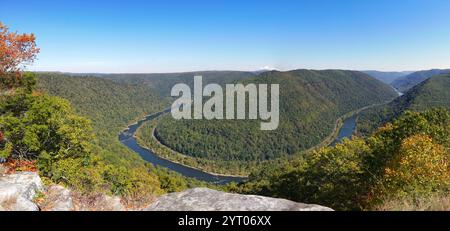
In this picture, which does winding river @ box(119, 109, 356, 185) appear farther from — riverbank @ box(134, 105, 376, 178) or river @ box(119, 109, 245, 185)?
riverbank @ box(134, 105, 376, 178)

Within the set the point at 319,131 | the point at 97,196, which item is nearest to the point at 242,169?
the point at 319,131

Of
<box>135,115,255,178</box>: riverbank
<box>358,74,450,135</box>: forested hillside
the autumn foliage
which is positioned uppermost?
the autumn foliage

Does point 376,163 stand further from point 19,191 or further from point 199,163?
point 199,163

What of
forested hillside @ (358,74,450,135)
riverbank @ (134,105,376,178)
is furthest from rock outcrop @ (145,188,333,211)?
forested hillside @ (358,74,450,135)

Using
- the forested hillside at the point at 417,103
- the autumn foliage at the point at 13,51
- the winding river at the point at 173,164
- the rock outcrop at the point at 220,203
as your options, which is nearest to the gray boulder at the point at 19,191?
the rock outcrop at the point at 220,203

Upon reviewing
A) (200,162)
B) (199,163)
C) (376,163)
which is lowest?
(199,163)

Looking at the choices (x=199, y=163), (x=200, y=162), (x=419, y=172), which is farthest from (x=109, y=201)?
(x=200, y=162)
